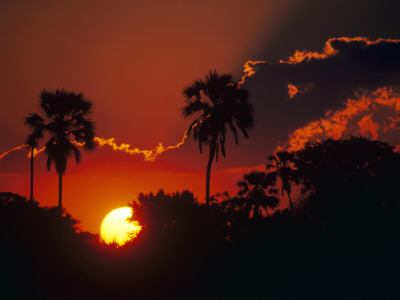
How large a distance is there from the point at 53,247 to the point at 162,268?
4.72m

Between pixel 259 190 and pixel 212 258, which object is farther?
pixel 259 190

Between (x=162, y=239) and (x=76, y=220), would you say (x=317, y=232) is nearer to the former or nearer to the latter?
(x=162, y=239)

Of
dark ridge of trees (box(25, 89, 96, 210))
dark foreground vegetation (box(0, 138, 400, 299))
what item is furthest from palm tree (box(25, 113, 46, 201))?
dark foreground vegetation (box(0, 138, 400, 299))

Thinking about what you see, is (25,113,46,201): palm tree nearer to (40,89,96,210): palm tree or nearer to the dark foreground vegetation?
(40,89,96,210): palm tree

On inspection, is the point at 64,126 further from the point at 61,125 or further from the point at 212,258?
the point at 212,258

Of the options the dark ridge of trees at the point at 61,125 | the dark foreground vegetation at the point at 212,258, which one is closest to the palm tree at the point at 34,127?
the dark ridge of trees at the point at 61,125

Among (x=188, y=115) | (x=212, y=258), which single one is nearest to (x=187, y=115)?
(x=188, y=115)

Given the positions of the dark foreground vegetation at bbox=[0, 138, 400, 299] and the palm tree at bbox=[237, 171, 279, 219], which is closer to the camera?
the dark foreground vegetation at bbox=[0, 138, 400, 299]

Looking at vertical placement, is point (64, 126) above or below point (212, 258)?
above

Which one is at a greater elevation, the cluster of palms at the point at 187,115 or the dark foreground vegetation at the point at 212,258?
the cluster of palms at the point at 187,115

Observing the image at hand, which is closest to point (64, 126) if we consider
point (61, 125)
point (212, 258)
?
point (61, 125)

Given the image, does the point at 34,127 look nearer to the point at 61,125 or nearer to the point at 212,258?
the point at 61,125

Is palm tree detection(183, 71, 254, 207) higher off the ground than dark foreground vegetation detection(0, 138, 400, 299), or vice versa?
palm tree detection(183, 71, 254, 207)

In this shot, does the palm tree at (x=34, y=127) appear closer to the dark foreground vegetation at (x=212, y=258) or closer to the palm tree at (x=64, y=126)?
the palm tree at (x=64, y=126)
